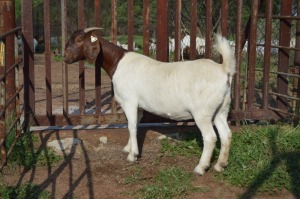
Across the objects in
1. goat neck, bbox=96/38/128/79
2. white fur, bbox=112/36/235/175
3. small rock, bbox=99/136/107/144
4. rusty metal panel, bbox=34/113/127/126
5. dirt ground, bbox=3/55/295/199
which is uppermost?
goat neck, bbox=96/38/128/79

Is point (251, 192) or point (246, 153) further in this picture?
point (246, 153)

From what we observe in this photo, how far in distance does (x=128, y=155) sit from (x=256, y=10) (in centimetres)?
275

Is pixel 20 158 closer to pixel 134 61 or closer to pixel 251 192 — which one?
pixel 134 61

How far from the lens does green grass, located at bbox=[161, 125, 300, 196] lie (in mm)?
4996

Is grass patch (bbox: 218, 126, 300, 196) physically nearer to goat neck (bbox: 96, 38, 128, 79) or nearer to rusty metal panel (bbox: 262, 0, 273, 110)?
rusty metal panel (bbox: 262, 0, 273, 110)

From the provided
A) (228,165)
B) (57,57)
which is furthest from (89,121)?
(57,57)

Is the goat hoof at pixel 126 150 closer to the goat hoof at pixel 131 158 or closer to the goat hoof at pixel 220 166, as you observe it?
the goat hoof at pixel 131 158

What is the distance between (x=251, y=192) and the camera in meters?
4.81

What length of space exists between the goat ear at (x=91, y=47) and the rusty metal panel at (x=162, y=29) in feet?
3.41

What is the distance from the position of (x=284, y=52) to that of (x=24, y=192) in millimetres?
4331

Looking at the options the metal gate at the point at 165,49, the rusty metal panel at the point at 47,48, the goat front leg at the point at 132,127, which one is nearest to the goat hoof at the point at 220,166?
the goat front leg at the point at 132,127

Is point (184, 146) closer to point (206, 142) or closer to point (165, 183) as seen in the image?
point (206, 142)

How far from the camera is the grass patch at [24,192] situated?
452 cm

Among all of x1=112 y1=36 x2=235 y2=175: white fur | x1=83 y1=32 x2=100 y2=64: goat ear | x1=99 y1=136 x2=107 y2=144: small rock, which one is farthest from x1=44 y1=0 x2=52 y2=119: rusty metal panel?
x1=112 y1=36 x2=235 y2=175: white fur
